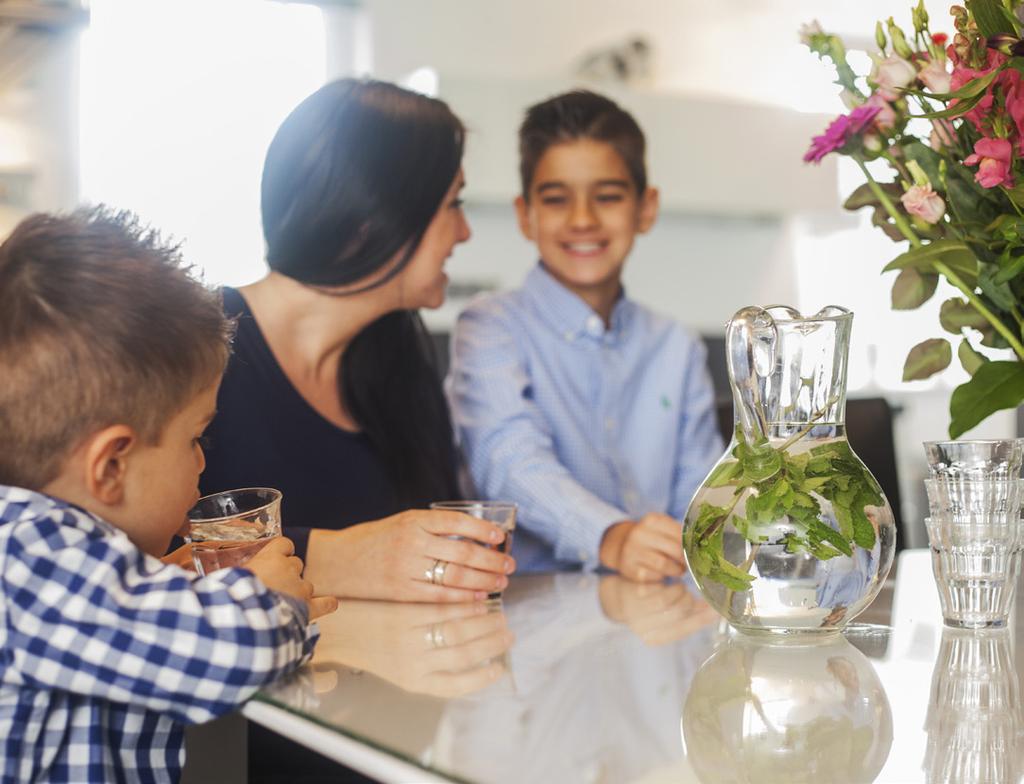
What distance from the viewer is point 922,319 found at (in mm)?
4098

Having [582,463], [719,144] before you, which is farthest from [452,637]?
[719,144]

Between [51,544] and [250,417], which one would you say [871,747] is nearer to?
[51,544]

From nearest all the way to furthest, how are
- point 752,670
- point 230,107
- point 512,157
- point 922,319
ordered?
point 752,670 < point 230,107 < point 512,157 < point 922,319

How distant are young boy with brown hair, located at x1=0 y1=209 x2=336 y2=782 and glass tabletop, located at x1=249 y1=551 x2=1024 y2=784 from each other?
0.06 meters

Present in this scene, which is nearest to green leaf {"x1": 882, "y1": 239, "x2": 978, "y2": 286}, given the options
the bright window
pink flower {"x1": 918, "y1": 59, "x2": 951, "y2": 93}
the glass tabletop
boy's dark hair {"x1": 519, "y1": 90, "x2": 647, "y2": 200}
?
pink flower {"x1": 918, "y1": 59, "x2": 951, "y2": 93}

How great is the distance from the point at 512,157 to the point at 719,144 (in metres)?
0.74

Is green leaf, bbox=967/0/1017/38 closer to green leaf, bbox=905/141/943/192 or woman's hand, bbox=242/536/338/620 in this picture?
green leaf, bbox=905/141/943/192

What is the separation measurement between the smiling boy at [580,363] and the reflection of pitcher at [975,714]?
0.82 meters

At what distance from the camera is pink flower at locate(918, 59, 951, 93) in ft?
2.79

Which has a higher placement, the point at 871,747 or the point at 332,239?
the point at 332,239

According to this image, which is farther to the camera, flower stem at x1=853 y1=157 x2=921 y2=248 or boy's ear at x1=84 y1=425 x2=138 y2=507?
flower stem at x1=853 y1=157 x2=921 y2=248

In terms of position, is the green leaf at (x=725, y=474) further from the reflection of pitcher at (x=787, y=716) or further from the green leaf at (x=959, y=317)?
the green leaf at (x=959, y=317)

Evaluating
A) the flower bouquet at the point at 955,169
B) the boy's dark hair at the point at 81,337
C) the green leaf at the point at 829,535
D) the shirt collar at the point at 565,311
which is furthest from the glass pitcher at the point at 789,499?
the shirt collar at the point at 565,311

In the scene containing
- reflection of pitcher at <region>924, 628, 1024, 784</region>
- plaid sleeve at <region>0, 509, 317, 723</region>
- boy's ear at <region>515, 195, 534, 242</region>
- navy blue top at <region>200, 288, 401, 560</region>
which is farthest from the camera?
boy's ear at <region>515, 195, 534, 242</region>
